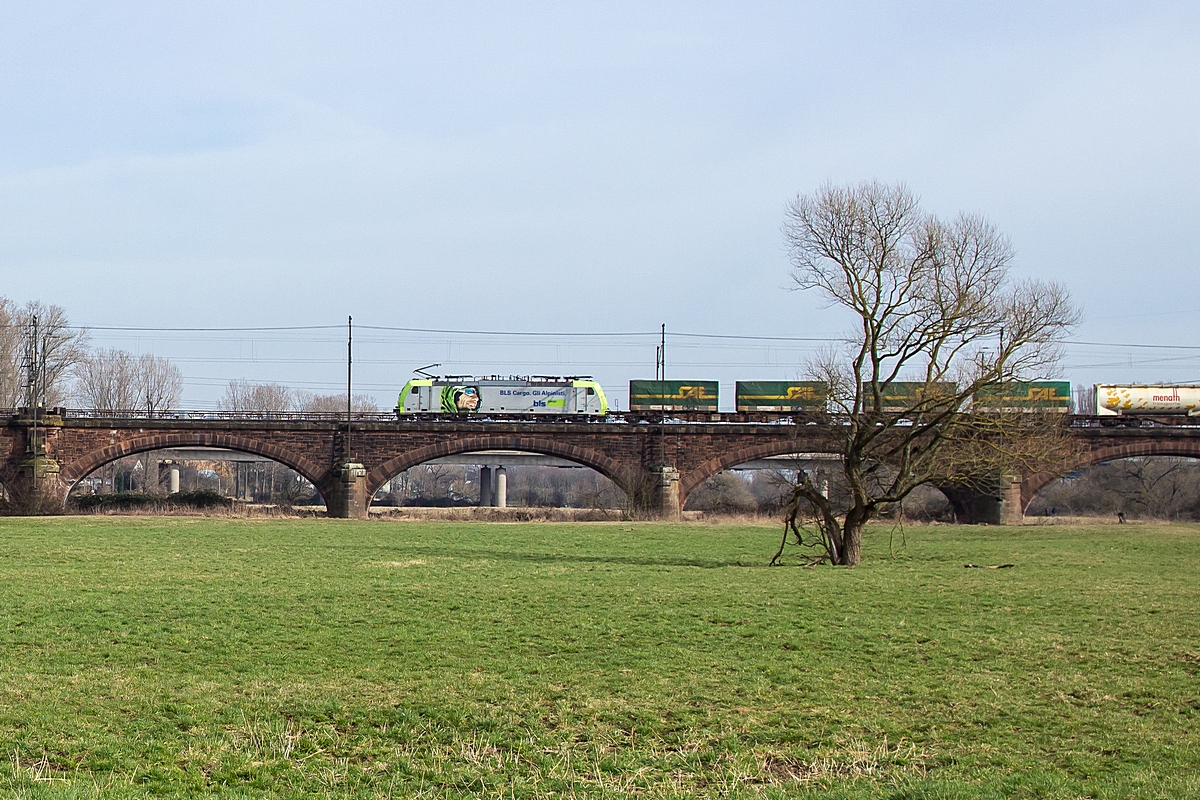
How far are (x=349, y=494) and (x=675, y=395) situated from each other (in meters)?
20.0

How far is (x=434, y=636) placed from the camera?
1505cm

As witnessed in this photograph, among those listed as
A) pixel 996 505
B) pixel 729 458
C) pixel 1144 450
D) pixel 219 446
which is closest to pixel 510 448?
pixel 729 458

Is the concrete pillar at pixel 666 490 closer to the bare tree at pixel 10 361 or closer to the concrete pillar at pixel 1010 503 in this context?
the concrete pillar at pixel 1010 503

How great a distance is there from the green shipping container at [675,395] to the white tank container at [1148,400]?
2211 centimetres

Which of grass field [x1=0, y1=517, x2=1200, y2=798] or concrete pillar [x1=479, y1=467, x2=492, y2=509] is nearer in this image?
grass field [x1=0, y1=517, x2=1200, y2=798]

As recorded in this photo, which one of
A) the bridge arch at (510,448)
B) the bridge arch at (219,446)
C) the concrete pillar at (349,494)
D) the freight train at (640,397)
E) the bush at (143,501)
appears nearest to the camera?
the concrete pillar at (349,494)

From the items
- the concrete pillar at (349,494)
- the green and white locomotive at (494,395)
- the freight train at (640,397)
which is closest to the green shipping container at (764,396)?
the freight train at (640,397)

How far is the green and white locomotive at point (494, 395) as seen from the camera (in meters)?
69.1

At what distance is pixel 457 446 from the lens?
59938mm

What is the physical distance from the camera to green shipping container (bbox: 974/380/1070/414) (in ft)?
91.3

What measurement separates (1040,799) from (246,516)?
48.2m

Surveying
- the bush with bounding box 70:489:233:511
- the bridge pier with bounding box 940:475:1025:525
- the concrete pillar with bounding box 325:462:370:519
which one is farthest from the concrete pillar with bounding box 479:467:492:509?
the bridge pier with bounding box 940:475:1025:525

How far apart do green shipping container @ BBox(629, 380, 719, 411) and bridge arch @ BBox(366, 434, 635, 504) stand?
834 centimetres

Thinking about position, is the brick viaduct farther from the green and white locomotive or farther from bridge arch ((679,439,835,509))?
the green and white locomotive
